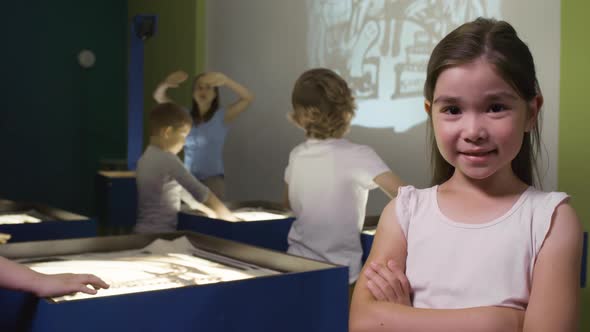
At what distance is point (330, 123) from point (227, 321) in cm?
103

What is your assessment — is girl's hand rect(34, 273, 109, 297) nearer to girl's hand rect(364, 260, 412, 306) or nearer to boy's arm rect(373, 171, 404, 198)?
girl's hand rect(364, 260, 412, 306)

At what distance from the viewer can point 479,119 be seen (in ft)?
2.81

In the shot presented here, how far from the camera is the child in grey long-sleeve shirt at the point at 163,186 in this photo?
2701 millimetres

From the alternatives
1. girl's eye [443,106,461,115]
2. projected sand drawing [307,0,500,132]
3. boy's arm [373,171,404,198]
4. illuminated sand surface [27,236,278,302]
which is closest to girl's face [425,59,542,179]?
girl's eye [443,106,461,115]

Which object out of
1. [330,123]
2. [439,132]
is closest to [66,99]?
[330,123]

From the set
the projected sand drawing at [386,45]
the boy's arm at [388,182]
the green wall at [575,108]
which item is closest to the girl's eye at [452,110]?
the boy's arm at [388,182]

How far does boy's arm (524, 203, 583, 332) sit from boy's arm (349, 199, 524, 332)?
0.11 ft

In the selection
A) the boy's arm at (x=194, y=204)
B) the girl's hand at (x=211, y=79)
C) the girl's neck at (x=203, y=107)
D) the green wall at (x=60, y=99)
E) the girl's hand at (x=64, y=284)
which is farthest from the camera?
the green wall at (x=60, y=99)

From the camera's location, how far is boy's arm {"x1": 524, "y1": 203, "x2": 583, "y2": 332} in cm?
85

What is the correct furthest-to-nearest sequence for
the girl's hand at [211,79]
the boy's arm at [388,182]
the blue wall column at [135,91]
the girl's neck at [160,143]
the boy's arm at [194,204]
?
the blue wall column at [135,91] < the girl's hand at [211,79] < the girl's neck at [160,143] < the boy's arm at [194,204] < the boy's arm at [388,182]

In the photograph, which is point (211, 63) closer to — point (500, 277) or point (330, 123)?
point (330, 123)

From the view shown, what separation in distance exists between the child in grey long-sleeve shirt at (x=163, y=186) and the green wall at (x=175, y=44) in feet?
8.85

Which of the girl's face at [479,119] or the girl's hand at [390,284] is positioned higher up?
the girl's face at [479,119]

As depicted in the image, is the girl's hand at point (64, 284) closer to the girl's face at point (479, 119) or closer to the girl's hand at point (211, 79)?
the girl's face at point (479, 119)
